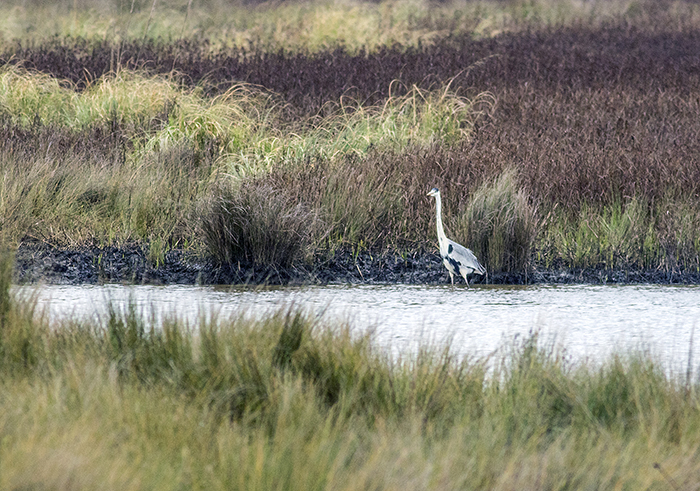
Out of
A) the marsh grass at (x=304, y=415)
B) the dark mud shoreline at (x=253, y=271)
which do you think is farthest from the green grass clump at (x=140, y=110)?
the marsh grass at (x=304, y=415)

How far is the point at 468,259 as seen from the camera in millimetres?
5852

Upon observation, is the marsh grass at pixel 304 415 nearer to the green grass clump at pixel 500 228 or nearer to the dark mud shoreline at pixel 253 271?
the dark mud shoreline at pixel 253 271

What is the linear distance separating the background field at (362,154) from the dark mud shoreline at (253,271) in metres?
0.10

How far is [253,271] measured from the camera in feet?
21.5

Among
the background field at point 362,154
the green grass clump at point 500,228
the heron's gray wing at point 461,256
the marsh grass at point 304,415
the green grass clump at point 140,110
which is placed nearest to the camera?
the marsh grass at point 304,415

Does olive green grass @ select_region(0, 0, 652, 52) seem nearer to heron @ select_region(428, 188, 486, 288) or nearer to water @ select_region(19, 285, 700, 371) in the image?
water @ select_region(19, 285, 700, 371)

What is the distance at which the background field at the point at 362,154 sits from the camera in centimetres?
677

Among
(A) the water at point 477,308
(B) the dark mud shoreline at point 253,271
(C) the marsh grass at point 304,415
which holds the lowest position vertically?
(C) the marsh grass at point 304,415

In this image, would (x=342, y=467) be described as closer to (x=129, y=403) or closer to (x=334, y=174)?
(x=129, y=403)

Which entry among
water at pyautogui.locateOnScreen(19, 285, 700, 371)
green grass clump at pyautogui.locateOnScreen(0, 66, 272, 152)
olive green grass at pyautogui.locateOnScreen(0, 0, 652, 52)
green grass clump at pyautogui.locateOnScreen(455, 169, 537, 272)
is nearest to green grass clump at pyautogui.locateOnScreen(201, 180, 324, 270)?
water at pyautogui.locateOnScreen(19, 285, 700, 371)

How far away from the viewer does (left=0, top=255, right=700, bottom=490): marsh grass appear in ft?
8.03

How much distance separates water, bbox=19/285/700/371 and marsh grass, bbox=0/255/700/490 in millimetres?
708

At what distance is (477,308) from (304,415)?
9.36ft

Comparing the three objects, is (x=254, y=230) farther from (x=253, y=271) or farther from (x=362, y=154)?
(x=362, y=154)
